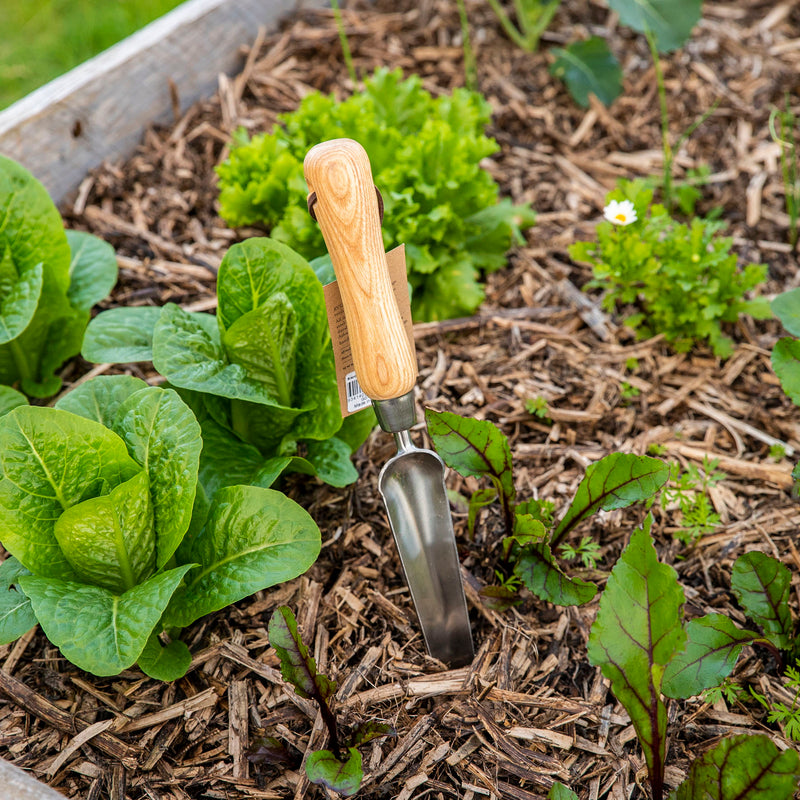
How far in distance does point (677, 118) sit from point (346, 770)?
2.41m

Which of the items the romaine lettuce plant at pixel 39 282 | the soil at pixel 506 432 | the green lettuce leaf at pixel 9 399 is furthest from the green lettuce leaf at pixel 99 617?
the romaine lettuce plant at pixel 39 282

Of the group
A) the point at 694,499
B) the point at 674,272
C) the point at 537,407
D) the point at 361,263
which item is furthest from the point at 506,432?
the point at 361,263

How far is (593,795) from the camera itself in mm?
1330

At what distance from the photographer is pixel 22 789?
1.11 meters

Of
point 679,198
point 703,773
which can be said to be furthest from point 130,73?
point 703,773

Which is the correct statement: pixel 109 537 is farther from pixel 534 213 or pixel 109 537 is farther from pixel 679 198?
pixel 679 198

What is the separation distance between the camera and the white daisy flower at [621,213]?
6.40 ft

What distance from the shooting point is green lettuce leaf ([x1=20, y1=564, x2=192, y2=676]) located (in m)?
1.19

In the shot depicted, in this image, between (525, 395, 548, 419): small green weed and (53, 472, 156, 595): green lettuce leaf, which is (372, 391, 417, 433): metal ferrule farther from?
(525, 395, 548, 419): small green weed

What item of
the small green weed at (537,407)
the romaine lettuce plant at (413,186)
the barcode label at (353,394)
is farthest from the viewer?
the romaine lettuce plant at (413,186)

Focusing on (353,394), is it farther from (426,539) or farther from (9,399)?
(9,399)

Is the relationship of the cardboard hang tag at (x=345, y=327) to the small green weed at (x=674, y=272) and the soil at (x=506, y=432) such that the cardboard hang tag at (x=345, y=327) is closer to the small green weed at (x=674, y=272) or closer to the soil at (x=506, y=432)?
the soil at (x=506, y=432)

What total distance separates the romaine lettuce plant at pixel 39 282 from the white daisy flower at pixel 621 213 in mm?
1287

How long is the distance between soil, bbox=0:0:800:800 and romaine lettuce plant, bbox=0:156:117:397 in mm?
129
